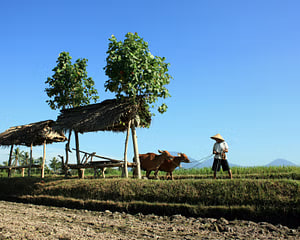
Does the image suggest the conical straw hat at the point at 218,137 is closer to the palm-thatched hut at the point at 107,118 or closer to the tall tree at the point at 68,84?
the palm-thatched hut at the point at 107,118

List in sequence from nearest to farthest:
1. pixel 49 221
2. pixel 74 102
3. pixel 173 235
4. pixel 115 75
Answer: pixel 173 235 < pixel 49 221 < pixel 115 75 < pixel 74 102

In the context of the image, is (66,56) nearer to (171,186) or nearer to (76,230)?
(171,186)

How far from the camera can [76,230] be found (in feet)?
23.8

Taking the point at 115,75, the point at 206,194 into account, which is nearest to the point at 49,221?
the point at 206,194

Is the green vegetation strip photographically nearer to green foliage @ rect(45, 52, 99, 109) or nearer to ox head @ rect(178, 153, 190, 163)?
ox head @ rect(178, 153, 190, 163)

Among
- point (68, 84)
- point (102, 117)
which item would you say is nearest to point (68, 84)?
point (68, 84)

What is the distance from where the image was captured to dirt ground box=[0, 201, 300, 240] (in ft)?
22.1

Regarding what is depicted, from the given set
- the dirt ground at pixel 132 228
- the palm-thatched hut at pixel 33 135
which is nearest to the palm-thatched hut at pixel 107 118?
the palm-thatched hut at pixel 33 135

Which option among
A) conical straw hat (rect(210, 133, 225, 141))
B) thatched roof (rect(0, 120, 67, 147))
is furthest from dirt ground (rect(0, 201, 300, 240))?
thatched roof (rect(0, 120, 67, 147))

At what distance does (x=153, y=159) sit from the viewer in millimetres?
13664

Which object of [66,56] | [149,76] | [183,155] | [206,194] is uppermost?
[66,56]

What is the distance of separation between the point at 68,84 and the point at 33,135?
171 inches

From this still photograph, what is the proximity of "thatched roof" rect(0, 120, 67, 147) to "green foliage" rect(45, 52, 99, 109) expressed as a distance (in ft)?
8.96

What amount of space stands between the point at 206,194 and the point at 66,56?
1429 cm
